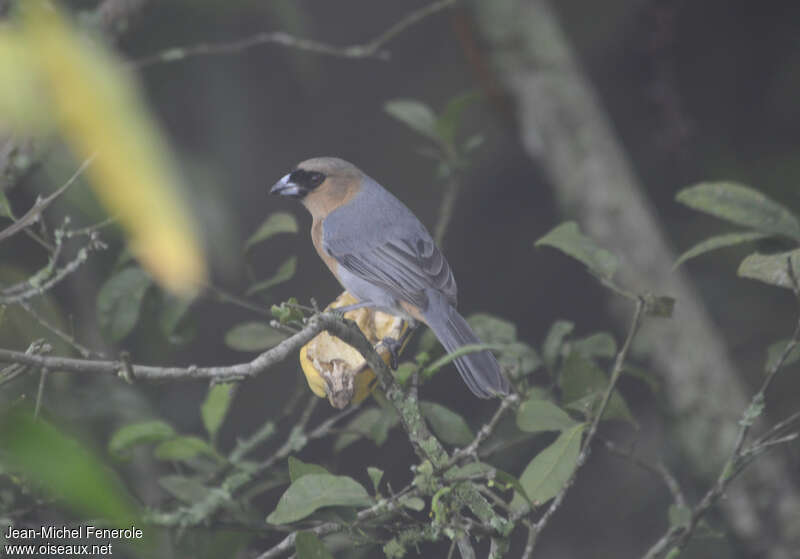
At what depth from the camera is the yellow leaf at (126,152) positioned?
0.41m

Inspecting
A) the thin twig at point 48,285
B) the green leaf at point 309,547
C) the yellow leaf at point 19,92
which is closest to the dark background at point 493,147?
the thin twig at point 48,285

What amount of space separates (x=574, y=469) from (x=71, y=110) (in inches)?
37.7

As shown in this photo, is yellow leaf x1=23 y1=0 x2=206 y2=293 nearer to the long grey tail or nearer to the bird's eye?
the long grey tail

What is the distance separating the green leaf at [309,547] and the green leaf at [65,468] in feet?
1.76

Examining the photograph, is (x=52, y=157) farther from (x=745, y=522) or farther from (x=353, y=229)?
(x=745, y=522)

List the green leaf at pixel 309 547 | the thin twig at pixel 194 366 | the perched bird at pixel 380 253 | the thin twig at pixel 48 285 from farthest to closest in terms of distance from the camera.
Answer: the perched bird at pixel 380 253
the thin twig at pixel 48 285
the green leaf at pixel 309 547
the thin twig at pixel 194 366

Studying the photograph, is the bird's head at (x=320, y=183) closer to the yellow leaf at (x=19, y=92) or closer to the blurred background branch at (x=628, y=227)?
the blurred background branch at (x=628, y=227)

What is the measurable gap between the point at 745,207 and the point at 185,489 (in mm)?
1171

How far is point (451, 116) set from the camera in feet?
6.15

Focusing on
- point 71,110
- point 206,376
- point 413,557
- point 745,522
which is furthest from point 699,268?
point 71,110

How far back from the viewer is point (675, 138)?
253cm

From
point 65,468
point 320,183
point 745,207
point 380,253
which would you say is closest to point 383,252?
point 380,253

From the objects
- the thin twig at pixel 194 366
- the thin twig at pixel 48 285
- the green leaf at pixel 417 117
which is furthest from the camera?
the green leaf at pixel 417 117

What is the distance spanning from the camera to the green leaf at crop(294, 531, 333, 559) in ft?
3.59
